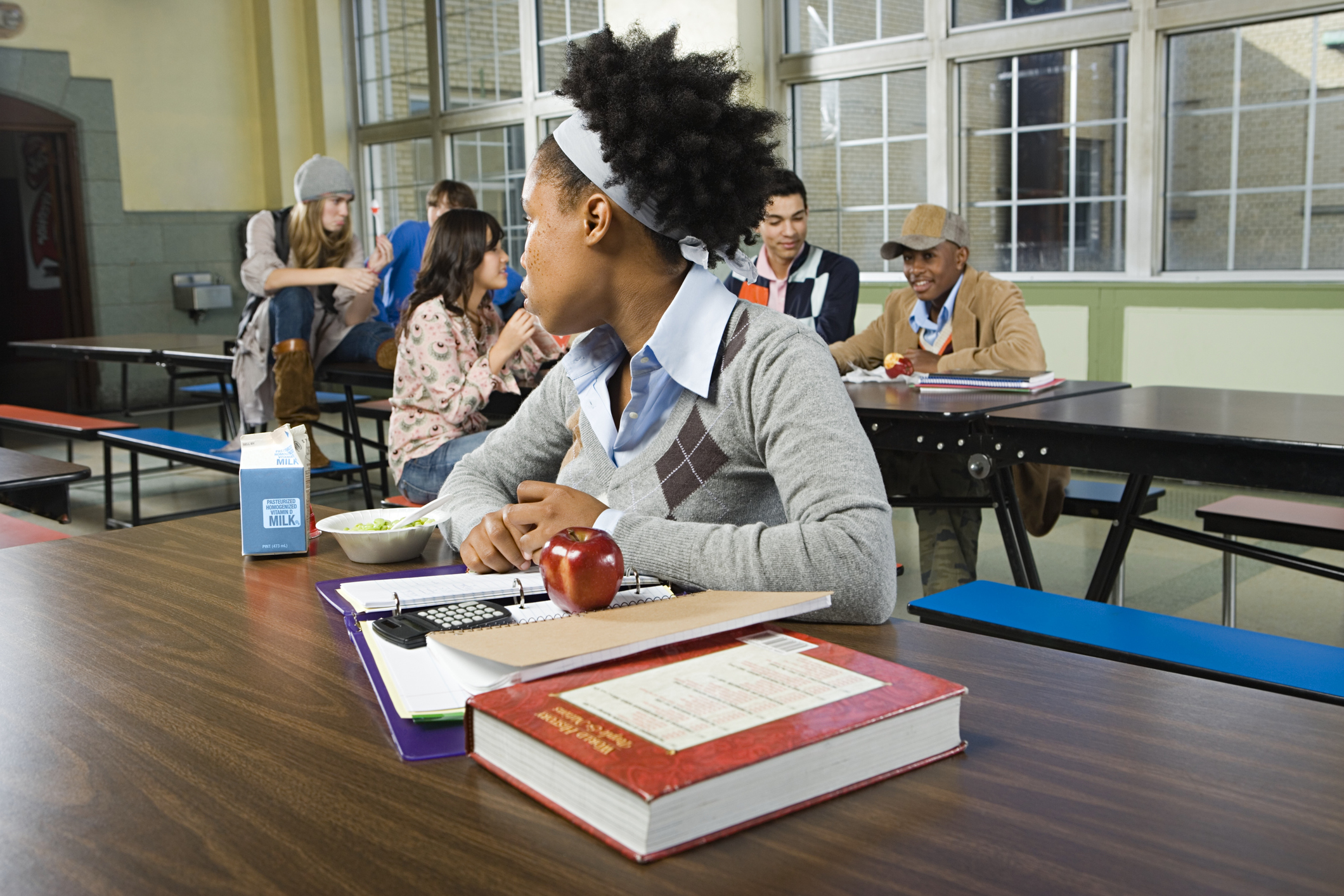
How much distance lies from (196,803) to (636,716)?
277 mm

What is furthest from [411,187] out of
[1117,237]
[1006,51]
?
[1117,237]

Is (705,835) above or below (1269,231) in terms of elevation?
below

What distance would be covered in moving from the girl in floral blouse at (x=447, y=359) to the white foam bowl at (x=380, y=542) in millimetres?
1807

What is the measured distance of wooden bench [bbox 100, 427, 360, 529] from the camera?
13.3 feet

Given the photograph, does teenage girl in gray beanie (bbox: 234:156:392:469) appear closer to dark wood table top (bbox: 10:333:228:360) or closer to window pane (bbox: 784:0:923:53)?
dark wood table top (bbox: 10:333:228:360)

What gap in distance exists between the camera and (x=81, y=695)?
92 centimetres

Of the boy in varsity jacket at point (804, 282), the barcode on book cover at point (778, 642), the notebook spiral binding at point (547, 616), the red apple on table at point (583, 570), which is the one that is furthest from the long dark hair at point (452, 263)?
the barcode on book cover at point (778, 642)

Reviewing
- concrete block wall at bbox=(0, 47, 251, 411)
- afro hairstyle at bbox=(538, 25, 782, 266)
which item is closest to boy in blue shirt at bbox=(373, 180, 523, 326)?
concrete block wall at bbox=(0, 47, 251, 411)

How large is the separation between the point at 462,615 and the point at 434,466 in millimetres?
2285

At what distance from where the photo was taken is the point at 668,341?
132 cm

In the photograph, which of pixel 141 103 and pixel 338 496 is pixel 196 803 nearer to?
pixel 338 496

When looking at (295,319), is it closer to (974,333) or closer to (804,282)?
(804,282)

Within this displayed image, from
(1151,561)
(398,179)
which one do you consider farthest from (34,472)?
(398,179)

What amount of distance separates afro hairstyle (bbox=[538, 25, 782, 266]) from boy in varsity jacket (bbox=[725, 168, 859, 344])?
2.83 meters
